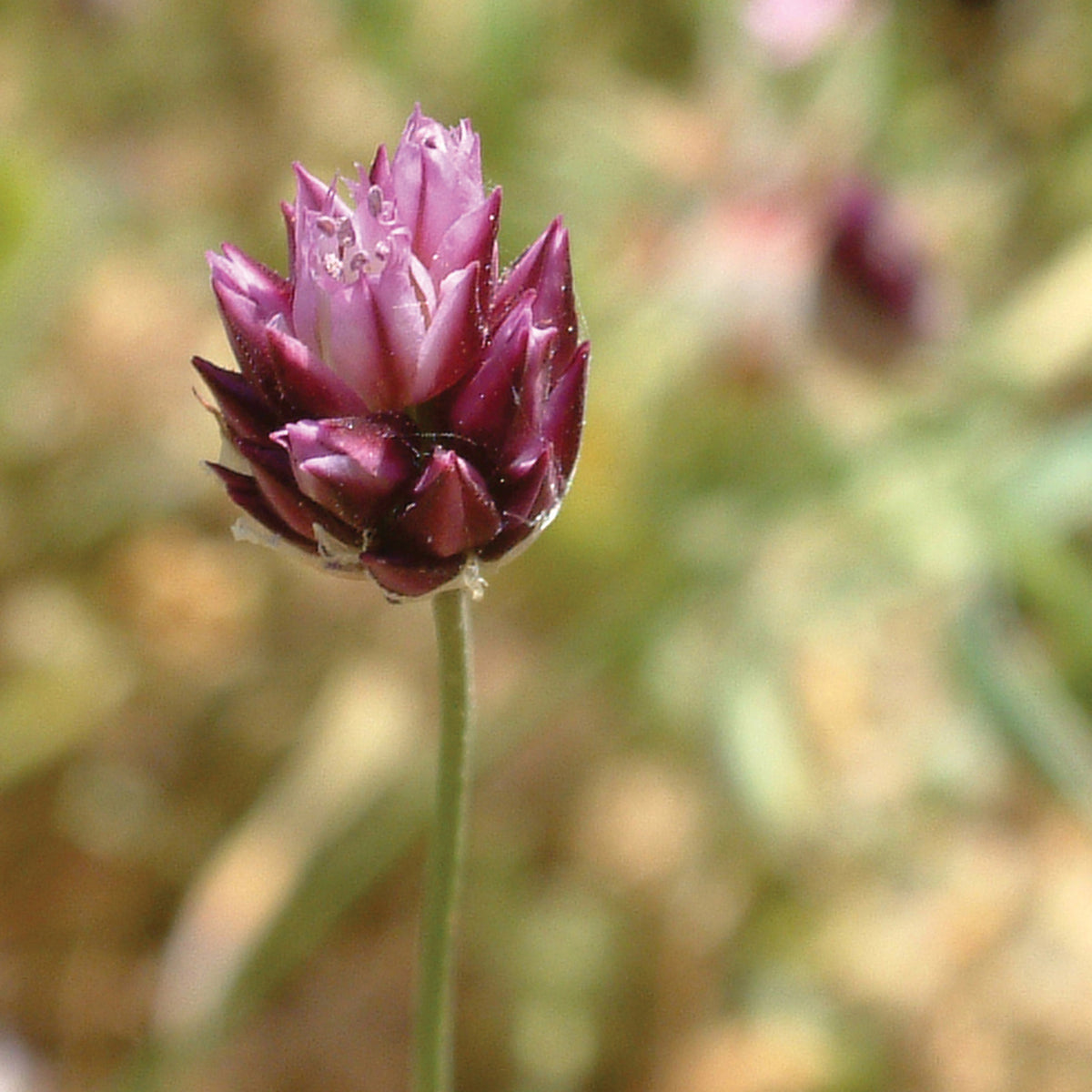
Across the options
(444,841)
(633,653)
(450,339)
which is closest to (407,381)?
(450,339)

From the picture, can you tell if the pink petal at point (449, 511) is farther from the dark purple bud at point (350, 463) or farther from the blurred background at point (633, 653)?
the blurred background at point (633, 653)

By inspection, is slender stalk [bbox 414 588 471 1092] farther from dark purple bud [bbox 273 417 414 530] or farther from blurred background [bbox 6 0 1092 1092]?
blurred background [bbox 6 0 1092 1092]

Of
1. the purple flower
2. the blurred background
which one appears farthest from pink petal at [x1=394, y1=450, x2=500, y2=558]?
the blurred background

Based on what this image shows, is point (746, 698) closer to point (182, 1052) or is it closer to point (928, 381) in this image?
point (928, 381)

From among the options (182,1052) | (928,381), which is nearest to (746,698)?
(928,381)

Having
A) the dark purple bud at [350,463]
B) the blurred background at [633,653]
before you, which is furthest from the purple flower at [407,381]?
the blurred background at [633,653]
